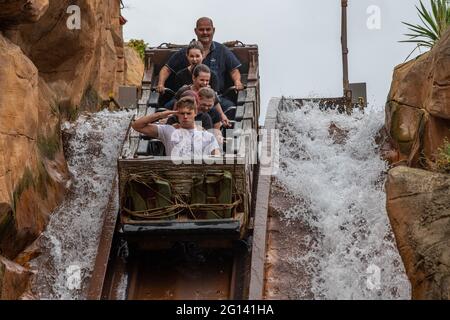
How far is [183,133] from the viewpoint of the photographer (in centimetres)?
1151

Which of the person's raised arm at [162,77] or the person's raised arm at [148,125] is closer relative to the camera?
the person's raised arm at [148,125]

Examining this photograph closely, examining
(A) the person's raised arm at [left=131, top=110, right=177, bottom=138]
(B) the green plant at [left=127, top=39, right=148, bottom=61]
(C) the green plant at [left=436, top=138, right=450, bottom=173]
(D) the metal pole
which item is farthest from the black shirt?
(B) the green plant at [left=127, top=39, right=148, bottom=61]

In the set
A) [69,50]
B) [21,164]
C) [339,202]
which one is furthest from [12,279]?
[69,50]

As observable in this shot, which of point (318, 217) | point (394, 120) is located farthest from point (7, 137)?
point (394, 120)

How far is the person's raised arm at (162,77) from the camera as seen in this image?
13578 mm

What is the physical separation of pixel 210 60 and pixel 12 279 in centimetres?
405

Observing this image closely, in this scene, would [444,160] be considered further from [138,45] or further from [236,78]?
[138,45]

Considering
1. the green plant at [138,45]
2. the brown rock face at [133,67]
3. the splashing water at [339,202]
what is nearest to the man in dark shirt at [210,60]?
the splashing water at [339,202]

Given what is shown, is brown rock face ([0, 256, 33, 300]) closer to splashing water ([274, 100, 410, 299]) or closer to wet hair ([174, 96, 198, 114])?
wet hair ([174, 96, 198, 114])

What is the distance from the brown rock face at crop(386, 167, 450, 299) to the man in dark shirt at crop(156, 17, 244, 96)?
10.8ft

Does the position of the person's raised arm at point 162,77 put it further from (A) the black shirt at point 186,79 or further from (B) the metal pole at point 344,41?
(B) the metal pole at point 344,41

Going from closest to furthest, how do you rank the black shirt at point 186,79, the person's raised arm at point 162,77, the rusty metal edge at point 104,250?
the rusty metal edge at point 104,250, the black shirt at point 186,79, the person's raised arm at point 162,77

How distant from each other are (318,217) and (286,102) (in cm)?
349
